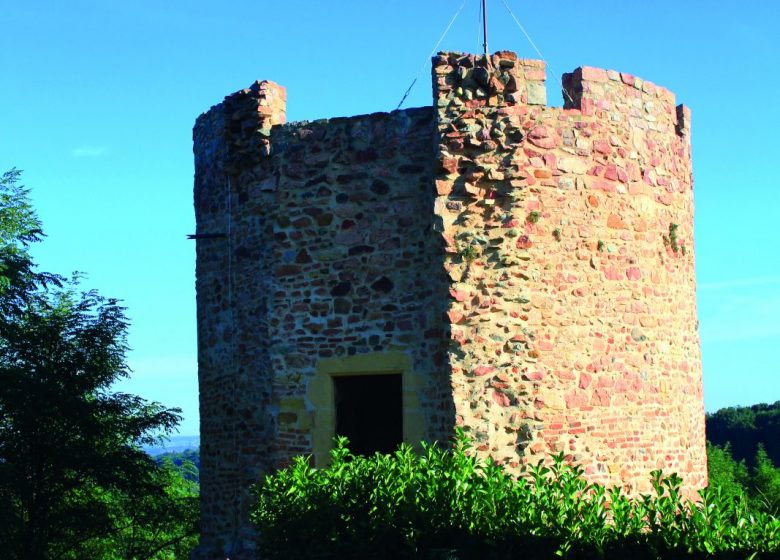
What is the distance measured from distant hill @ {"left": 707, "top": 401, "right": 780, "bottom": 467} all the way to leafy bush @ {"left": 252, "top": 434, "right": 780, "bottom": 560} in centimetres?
4038

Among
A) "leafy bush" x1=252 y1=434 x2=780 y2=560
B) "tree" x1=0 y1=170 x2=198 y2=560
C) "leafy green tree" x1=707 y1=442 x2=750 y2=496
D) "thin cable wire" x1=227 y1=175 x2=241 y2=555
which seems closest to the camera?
"leafy bush" x1=252 y1=434 x2=780 y2=560

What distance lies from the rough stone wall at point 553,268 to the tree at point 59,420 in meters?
8.98

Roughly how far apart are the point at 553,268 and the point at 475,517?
2.94m

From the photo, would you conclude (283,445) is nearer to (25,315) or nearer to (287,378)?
(287,378)

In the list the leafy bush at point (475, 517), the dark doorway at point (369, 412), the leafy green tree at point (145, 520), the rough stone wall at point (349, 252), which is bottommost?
the leafy green tree at point (145, 520)

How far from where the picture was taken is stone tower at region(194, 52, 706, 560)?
9359mm

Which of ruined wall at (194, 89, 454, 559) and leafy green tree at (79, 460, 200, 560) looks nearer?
ruined wall at (194, 89, 454, 559)

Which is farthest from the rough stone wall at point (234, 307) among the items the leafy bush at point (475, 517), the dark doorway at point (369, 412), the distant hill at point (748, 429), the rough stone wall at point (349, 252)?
the distant hill at point (748, 429)

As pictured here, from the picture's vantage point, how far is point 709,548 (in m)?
6.17

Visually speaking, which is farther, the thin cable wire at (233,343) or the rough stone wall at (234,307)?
the thin cable wire at (233,343)

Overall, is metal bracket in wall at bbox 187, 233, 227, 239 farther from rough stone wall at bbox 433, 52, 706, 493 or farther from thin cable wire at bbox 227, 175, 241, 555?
rough stone wall at bbox 433, 52, 706, 493

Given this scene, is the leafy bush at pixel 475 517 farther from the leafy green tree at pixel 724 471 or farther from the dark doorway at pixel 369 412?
the leafy green tree at pixel 724 471

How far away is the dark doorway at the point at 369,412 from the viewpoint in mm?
10375

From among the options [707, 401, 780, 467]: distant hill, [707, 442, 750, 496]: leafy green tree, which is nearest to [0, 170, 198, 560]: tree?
[707, 442, 750, 496]: leafy green tree
